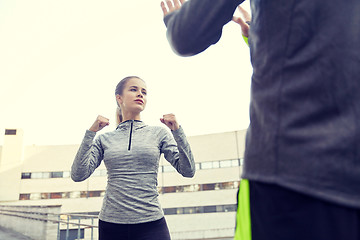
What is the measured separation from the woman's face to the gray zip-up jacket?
18 cm

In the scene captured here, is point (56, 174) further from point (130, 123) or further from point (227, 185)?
point (130, 123)

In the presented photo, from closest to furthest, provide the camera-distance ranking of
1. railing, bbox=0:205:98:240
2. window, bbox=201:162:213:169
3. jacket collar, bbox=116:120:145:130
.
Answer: jacket collar, bbox=116:120:145:130, railing, bbox=0:205:98:240, window, bbox=201:162:213:169

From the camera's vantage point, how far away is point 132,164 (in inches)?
107

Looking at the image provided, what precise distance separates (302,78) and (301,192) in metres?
0.26

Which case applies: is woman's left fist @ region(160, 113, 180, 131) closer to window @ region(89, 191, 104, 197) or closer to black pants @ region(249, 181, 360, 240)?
black pants @ region(249, 181, 360, 240)

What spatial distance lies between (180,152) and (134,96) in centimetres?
81

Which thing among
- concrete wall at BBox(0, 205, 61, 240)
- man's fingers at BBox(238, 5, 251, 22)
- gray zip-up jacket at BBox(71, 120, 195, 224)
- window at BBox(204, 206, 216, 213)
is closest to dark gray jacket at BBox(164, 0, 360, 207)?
man's fingers at BBox(238, 5, 251, 22)

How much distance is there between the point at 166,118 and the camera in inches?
98.7

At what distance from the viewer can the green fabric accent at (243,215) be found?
79 cm

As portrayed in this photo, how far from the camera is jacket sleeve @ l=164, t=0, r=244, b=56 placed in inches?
36.3

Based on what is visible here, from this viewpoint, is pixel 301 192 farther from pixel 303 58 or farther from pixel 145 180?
pixel 145 180

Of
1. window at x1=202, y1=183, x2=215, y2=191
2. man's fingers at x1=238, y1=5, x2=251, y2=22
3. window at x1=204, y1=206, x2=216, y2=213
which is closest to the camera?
man's fingers at x1=238, y1=5, x2=251, y2=22

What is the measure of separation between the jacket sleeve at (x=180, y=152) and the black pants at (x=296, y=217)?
1.82 metres

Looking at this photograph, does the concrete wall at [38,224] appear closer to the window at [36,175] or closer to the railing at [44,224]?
the railing at [44,224]
